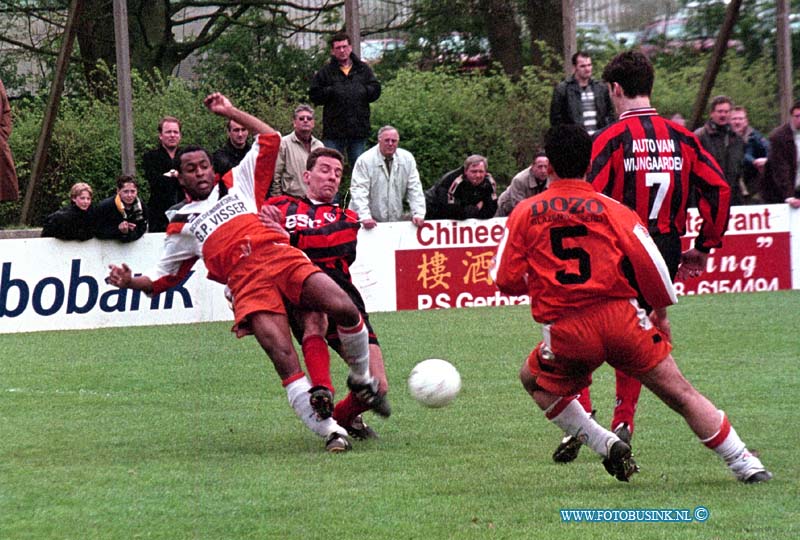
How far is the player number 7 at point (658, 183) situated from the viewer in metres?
Result: 7.11

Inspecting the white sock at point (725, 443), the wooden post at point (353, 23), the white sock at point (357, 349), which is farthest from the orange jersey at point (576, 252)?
the wooden post at point (353, 23)

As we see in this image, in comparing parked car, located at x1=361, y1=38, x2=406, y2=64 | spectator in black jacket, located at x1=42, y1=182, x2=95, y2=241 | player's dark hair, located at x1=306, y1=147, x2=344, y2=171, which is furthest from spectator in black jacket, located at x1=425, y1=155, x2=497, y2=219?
parked car, located at x1=361, y1=38, x2=406, y2=64

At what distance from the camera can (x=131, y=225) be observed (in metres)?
15.2

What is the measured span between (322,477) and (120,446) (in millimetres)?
1586

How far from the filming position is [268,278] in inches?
308

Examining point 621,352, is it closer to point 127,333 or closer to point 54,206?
point 127,333

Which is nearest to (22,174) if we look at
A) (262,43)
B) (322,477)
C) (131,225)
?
(131,225)

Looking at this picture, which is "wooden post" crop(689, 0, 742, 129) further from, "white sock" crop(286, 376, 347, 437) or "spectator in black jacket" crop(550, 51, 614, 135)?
"white sock" crop(286, 376, 347, 437)

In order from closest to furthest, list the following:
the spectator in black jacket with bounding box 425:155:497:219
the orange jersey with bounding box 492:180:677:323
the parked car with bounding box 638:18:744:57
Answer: the orange jersey with bounding box 492:180:677:323 → the spectator in black jacket with bounding box 425:155:497:219 → the parked car with bounding box 638:18:744:57

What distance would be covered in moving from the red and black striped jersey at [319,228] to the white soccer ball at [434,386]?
45.8 inches

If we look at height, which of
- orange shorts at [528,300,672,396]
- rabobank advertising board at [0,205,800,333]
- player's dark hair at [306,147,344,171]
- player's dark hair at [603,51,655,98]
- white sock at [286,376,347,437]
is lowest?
rabobank advertising board at [0,205,800,333]

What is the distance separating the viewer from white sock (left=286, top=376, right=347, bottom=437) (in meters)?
7.72

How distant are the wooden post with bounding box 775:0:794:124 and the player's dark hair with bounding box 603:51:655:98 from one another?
43.5 feet

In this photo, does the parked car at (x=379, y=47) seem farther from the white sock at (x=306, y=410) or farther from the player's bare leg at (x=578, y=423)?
the player's bare leg at (x=578, y=423)
